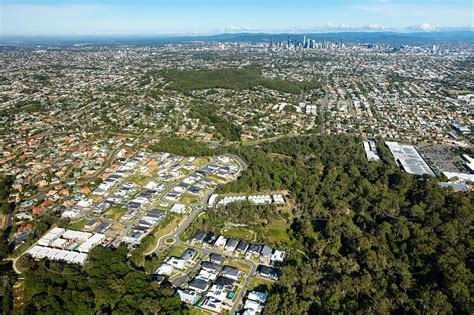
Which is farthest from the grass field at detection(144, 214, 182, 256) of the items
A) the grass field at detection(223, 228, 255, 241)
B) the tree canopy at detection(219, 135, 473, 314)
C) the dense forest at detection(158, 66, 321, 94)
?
the dense forest at detection(158, 66, 321, 94)

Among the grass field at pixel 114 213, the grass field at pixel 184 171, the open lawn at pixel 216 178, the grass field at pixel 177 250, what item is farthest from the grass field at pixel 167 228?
the grass field at pixel 184 171

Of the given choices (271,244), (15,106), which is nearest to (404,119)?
(271,244)

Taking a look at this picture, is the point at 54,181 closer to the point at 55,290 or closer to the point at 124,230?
the point at 124,230

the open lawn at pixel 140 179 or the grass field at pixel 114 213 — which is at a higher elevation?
the open lawn at pixel 140 179

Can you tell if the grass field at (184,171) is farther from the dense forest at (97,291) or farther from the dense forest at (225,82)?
the dense forest at (225,82)

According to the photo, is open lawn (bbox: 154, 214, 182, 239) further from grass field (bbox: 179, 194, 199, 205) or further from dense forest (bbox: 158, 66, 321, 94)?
dense forest (bbox: 158, 66, 321, 94)

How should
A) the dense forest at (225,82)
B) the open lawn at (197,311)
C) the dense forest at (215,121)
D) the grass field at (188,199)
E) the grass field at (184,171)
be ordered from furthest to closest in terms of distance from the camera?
1. the dense forest at (225,82)
2. the dense forest at (215,121)
3. the grass field at (184,171)
4. the grass field at (188,199)
5. the open lawn at (197,311)

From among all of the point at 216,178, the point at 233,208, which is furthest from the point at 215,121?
the point at 233,208
